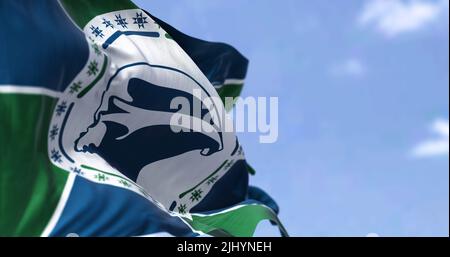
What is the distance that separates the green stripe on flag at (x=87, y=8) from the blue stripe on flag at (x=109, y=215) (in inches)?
129

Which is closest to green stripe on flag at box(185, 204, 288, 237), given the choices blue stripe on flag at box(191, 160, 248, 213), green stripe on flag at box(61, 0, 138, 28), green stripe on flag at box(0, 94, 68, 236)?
blue stripe on flag at box(191, 160, 248, 213)

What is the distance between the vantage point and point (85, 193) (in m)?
9.24

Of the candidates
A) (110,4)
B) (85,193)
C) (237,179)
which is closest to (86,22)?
(110,4)

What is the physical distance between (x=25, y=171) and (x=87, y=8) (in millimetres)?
3897

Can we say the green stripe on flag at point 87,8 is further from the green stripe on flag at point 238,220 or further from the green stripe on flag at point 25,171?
the green stripe on flag at point 238,220

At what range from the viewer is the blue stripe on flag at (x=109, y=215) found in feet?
28.9

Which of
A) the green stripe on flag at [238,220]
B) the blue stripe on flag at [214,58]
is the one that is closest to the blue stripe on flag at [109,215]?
the green stripe on flag at [238,220]

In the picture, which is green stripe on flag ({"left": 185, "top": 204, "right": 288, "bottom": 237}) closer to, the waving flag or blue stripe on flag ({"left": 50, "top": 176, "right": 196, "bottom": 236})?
the waving flag

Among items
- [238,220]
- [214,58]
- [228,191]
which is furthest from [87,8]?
[238,220]

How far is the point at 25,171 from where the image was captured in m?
8.86

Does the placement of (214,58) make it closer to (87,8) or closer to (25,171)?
(87,8)

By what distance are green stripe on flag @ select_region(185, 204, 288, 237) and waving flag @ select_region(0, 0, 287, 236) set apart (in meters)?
0.03
